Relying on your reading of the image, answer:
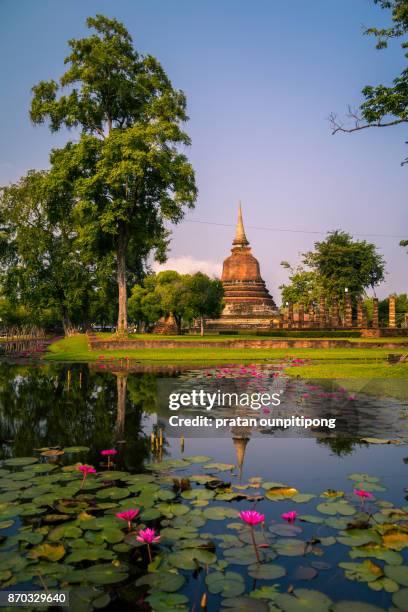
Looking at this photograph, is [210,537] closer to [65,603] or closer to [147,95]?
[65,603]

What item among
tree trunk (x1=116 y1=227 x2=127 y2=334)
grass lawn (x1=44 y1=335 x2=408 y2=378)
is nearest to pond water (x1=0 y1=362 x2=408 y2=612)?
grass lawn (x1=44 y1=335 x2=408 y2=378)

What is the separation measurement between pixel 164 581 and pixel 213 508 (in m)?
1.41

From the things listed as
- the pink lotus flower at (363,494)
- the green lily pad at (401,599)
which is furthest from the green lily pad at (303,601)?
the pink lotus flower at (363,494)

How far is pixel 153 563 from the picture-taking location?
156 inches

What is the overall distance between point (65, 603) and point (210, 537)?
1.45 m

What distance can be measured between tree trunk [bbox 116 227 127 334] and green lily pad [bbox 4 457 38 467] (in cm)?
2417

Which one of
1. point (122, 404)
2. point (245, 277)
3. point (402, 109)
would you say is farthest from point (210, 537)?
point (245, 277)

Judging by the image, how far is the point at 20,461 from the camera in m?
6.75

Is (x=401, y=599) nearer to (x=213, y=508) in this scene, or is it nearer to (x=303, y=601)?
(x=303, y=601)

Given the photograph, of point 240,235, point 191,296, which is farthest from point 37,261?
point 240,235

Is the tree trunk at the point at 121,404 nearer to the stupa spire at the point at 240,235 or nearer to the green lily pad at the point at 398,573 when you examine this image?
the green lily pad at the point at 398,573

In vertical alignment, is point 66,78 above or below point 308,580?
above

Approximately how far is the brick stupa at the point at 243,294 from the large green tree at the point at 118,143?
115ft

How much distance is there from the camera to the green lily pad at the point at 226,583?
11.7 feet
